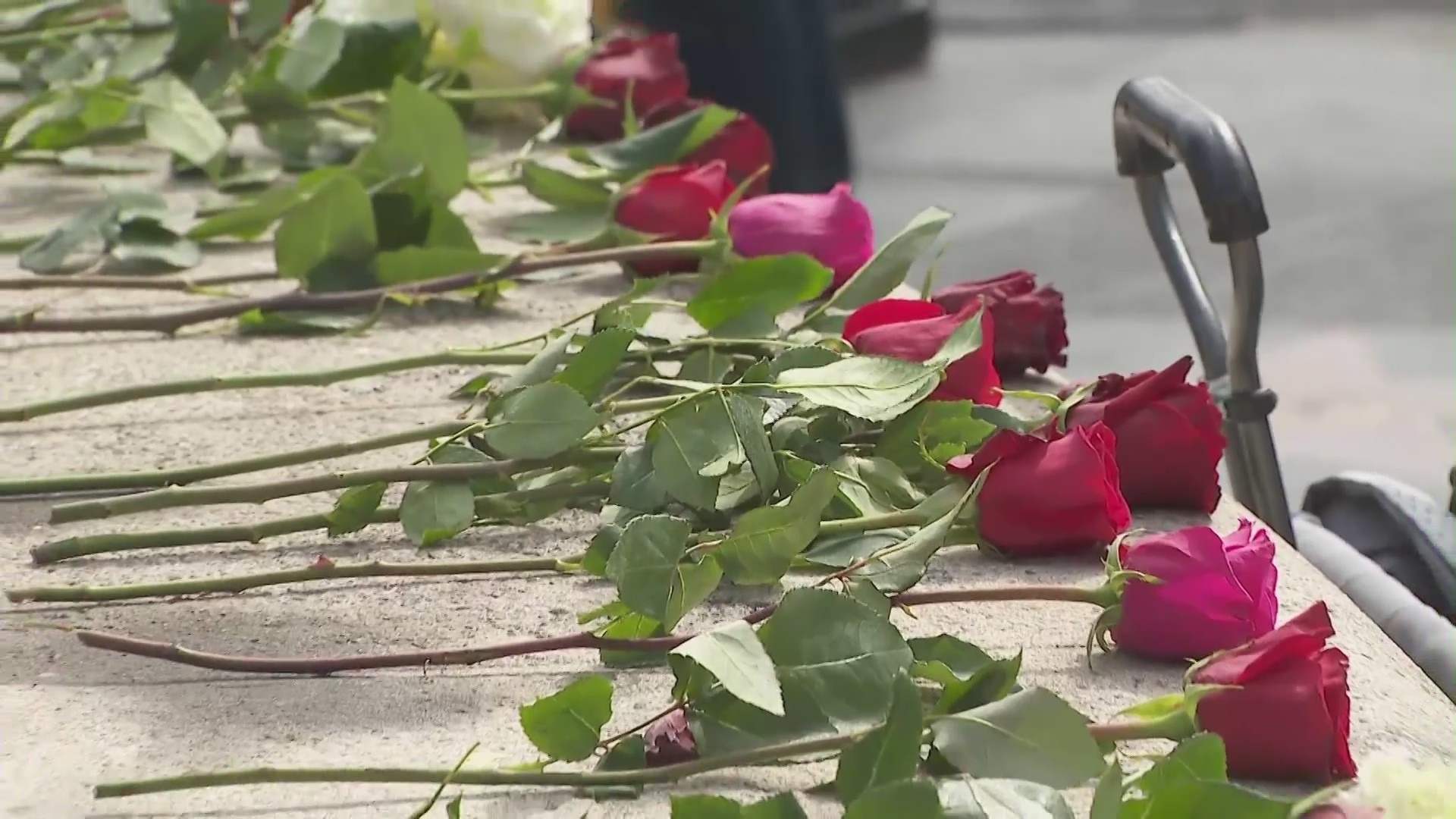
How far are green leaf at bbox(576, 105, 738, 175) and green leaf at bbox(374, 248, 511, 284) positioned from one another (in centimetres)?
10

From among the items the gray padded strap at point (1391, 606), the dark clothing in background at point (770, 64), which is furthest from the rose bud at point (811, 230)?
the dark clothing in background at point (770, 64)

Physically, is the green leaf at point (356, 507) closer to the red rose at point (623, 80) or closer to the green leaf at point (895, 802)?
the green leaf at point (895, 802)

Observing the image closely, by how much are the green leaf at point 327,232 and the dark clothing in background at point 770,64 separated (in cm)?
72

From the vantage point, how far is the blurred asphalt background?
2.14m

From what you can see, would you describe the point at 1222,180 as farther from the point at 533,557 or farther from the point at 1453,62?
the point at 1453,62

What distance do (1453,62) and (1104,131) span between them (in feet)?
3.06

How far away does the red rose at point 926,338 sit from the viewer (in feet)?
1.40

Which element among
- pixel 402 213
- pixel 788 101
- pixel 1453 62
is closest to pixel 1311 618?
pixel 402 213

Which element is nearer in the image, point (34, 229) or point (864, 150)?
point (34, 229)

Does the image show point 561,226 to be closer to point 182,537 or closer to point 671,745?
point 182,537

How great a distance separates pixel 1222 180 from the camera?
1.77 ft

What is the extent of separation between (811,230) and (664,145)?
0.42 ft

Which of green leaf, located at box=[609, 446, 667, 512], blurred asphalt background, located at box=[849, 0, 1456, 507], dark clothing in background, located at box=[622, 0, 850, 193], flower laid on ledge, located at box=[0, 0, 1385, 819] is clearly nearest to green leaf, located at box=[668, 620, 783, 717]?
flower laid on ledge, located at box=[0, 0, 1385, 819]

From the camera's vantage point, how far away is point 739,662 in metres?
0.28
